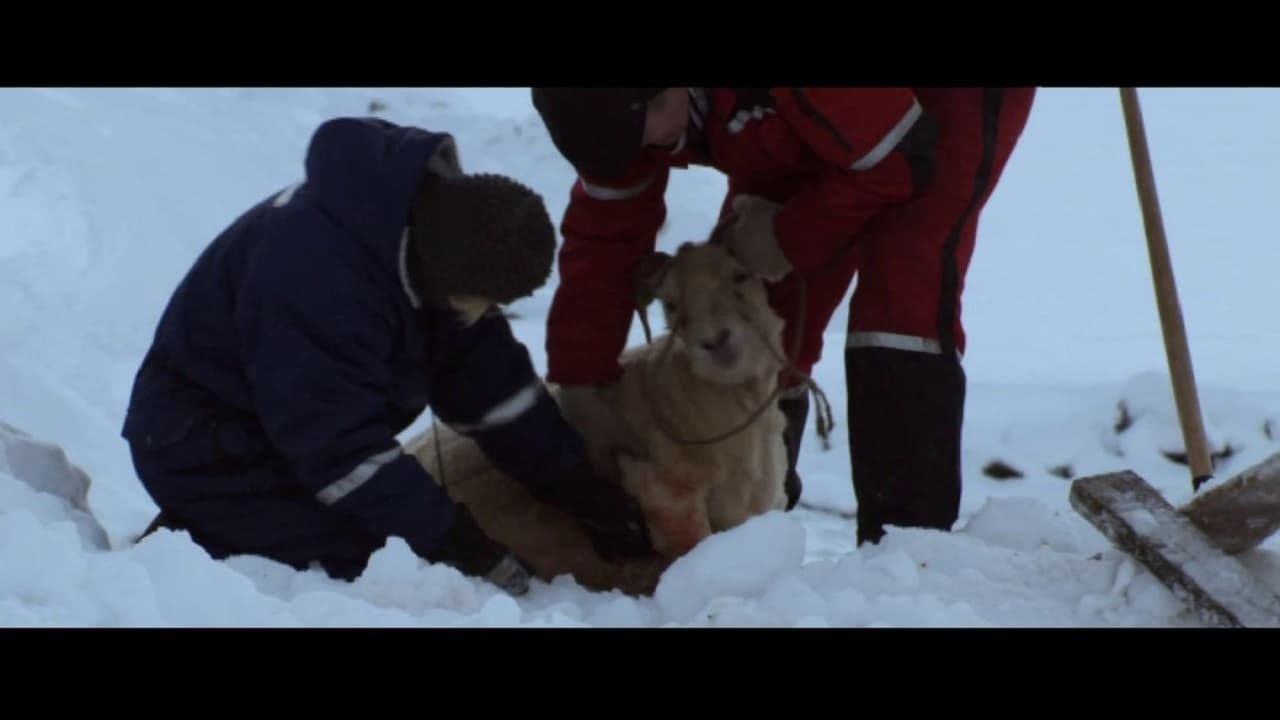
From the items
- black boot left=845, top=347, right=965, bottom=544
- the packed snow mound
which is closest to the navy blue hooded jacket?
the packed snow mound

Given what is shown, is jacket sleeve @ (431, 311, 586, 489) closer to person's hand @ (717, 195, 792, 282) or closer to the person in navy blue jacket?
the person in navy blue jacket

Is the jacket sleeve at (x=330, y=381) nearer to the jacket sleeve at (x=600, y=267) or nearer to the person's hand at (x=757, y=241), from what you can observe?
the jacket sleeve at (x=600, y=267)

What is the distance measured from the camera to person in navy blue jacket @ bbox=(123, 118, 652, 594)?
313 cm

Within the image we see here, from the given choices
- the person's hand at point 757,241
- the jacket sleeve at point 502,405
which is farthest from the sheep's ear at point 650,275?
the jacket sleeve at point 502,405

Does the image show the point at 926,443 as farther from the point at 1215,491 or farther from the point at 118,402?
the point at 118,402

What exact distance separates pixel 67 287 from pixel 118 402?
4.30 ft

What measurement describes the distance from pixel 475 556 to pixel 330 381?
0.61 m

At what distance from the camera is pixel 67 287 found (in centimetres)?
691

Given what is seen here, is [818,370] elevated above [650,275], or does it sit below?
below

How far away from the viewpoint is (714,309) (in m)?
3.94

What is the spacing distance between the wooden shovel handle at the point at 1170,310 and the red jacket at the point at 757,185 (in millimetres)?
989

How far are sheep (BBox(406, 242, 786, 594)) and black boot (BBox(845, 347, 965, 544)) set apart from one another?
368 millimetres

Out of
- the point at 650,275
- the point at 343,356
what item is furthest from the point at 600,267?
the point at 343,356

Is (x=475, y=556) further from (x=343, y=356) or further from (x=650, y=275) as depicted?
(x=650, y=275)
